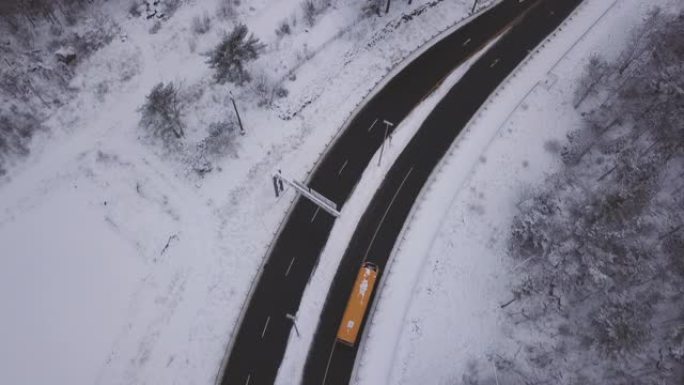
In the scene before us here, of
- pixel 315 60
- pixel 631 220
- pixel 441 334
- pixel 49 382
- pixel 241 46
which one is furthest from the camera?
pixel 315 60

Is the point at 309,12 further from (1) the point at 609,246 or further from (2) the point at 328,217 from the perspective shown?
(1) the point at 609,246

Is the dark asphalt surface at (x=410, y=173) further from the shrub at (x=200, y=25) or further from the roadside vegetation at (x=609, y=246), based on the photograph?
the shrub at (x=200, y=25)

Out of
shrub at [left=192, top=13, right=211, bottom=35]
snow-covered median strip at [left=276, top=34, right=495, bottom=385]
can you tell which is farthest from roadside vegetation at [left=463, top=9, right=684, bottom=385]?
shrub at [left=192, top=13, right=211, bottom=35]

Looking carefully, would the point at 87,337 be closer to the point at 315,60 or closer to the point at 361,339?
the point at 361,339

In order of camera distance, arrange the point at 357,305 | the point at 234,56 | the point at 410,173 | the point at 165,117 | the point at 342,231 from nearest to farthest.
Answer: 1. the point at 357,305
2. the point at 342,231
3. the point at 165,117
4. the point at 410,173
5. the point at 234,56

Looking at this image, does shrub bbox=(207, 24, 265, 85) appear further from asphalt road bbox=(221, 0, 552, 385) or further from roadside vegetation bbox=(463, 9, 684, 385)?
roadside vegetation bbox=(463, 9, 684, 385)

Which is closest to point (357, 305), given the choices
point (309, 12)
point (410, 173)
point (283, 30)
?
point (410, 173)

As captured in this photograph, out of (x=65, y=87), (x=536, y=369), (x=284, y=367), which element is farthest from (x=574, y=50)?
(x=65, y=87)
